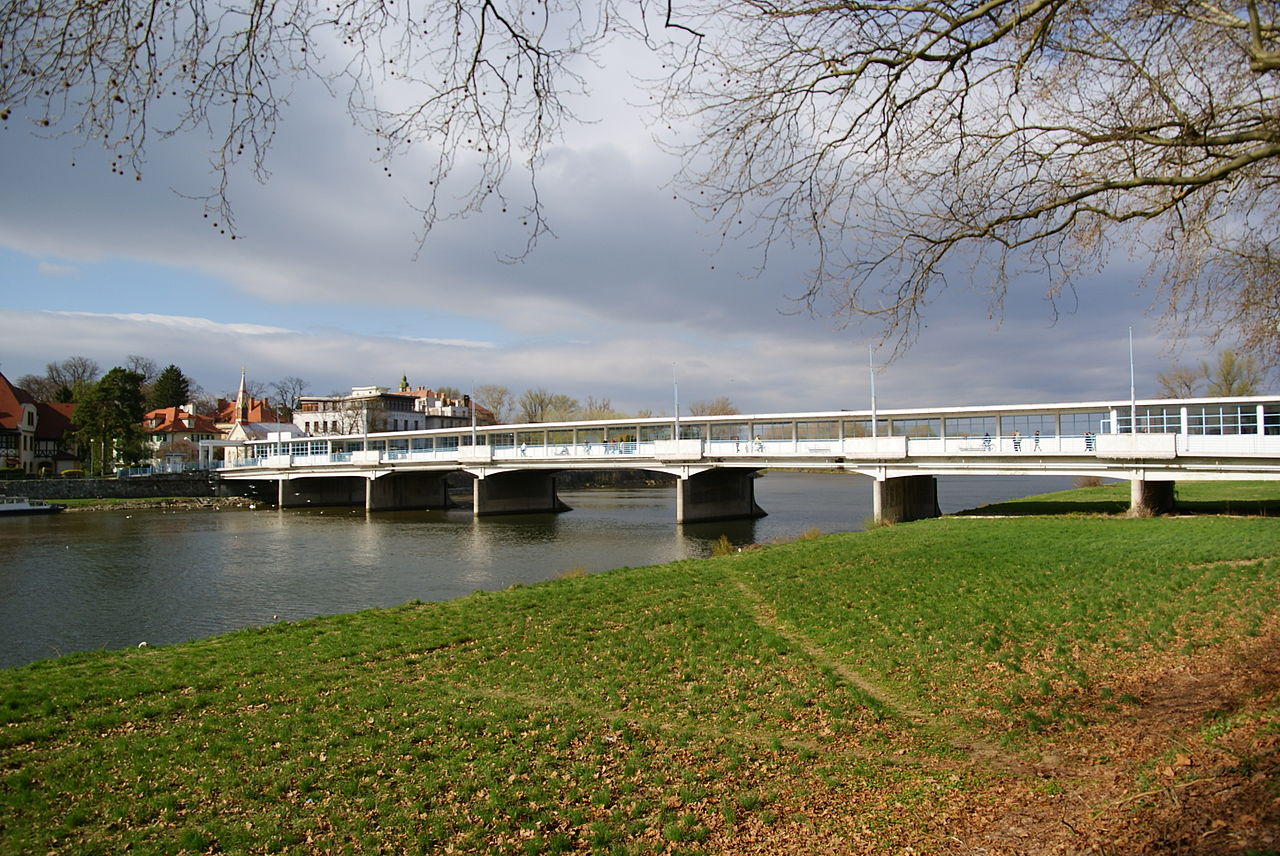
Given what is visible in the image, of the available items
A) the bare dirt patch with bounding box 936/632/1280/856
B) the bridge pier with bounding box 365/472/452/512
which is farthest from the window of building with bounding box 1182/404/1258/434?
the bridge pier with bounding box 365/472/452/512

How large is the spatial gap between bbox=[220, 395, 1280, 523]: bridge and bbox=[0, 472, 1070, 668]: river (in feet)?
11.3

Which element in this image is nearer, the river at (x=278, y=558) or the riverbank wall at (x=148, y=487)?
the river at (x=278, y=558)

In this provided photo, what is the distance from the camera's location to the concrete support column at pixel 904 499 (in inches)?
1599

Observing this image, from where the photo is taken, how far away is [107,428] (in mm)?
74875

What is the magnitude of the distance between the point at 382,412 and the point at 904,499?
84798 mm

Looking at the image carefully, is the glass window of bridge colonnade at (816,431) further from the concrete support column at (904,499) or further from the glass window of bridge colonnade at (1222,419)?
the glass window of bridge colonnade at (1222,419)

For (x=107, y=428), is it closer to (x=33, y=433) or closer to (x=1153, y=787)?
(x=33, y=433)

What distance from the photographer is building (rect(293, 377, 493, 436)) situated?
109m

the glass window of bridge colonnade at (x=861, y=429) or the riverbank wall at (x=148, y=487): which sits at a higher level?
the glass window of bridge colonnade at (x=861, y=429)

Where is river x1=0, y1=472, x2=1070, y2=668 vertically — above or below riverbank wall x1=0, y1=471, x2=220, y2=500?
below

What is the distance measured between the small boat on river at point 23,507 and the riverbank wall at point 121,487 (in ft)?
28.2

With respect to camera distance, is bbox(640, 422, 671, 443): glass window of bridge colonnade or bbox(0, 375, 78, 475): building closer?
bbox(640, 422, 671, 443): glass window of bridge colonnade

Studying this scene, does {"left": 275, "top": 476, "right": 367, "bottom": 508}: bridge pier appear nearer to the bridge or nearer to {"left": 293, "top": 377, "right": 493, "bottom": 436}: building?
the bridge

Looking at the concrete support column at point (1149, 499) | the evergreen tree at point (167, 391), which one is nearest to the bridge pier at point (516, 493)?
the concrete support column at point (1149, 499)
